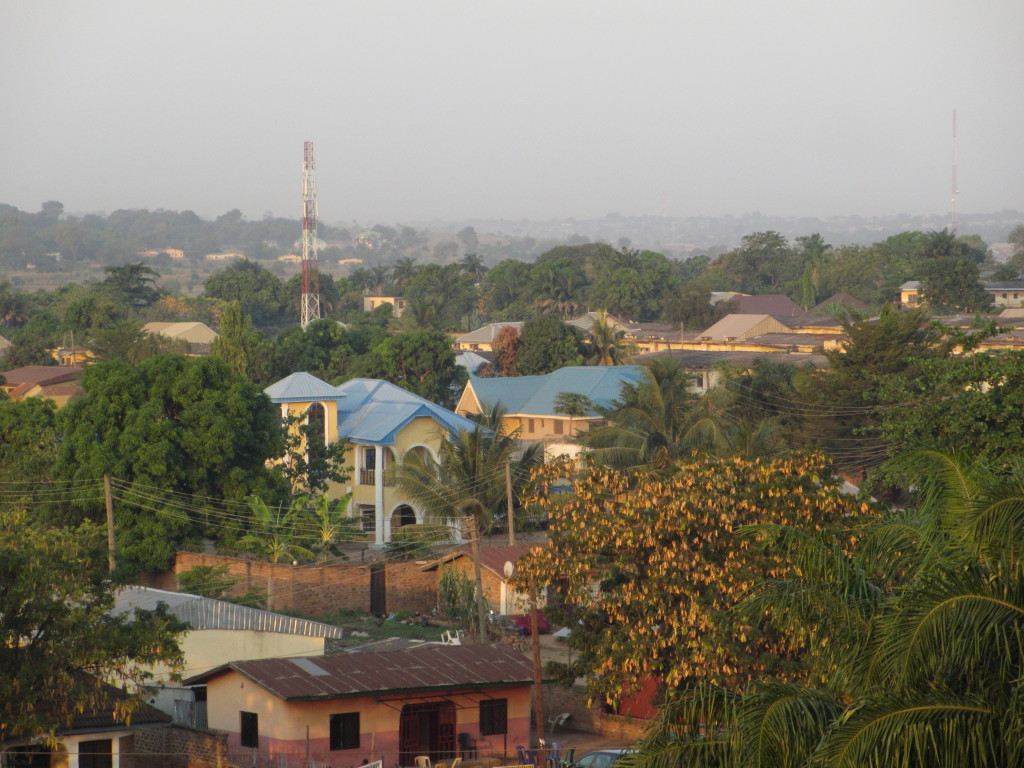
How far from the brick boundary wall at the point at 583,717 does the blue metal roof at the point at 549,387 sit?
2770cm

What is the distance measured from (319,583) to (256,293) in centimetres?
8540

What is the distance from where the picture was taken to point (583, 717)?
77.5 ft

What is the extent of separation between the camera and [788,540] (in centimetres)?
965

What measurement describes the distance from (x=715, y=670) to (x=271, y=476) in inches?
744

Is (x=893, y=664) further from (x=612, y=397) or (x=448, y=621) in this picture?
(x=612, y=397)

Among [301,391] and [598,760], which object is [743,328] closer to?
[301,391]

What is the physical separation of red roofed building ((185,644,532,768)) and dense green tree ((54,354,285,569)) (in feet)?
40.5

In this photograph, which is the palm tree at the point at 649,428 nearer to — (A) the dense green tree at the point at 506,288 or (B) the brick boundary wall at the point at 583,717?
(B) the brick boundary wall at the point at 583,717

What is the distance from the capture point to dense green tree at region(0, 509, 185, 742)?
16.0m

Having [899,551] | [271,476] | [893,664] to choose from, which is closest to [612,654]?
[899,551]

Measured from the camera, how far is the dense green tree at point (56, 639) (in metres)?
16.0

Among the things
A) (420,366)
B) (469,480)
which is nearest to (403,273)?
(420,366)

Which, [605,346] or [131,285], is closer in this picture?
[605,346]

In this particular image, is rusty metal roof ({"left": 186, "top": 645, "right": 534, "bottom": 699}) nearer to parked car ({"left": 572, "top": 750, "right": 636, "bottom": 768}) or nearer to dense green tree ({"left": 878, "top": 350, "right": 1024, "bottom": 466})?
parked car ({"left": 572, "top": 750, "right": 636, "bottom": 768})
